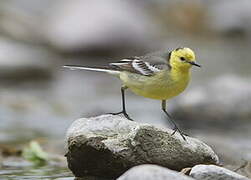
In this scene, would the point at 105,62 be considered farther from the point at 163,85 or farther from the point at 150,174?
the point at 150,174

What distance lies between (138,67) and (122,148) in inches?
60.9

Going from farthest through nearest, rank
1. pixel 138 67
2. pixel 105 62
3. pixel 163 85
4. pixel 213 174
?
pixel 105 62 → pixel 138 67 → pixel 163 85 → pixel 213 174

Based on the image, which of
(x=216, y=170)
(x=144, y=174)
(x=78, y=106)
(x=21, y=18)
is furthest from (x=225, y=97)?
(x=21, y=18)

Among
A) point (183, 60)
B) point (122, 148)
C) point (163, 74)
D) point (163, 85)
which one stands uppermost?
point (183, 60)

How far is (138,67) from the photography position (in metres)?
9.29

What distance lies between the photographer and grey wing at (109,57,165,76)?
29.6 ft

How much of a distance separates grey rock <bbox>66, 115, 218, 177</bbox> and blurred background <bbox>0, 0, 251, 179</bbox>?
907 millimetres

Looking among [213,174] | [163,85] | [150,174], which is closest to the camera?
[150,174]

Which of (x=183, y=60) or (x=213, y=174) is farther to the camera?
(x=183, y=60)

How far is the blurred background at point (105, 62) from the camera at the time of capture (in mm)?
13656

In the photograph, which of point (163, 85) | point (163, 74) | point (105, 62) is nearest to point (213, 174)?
point (163, 85)

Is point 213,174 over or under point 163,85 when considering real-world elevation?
under

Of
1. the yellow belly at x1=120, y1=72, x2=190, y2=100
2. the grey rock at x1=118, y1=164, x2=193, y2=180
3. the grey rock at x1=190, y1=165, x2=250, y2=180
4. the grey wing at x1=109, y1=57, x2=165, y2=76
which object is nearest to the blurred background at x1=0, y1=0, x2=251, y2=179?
the yellow belly at x1=120, y1=72, x2=190, y2=100

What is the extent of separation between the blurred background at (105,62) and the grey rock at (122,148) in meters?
0.91
